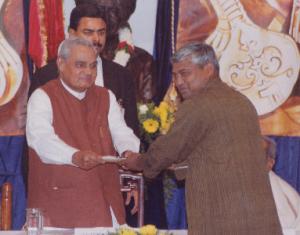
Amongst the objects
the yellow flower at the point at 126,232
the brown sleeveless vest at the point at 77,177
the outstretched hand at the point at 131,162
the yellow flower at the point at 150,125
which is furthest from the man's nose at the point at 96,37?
the yellow flower at the point at 126,232

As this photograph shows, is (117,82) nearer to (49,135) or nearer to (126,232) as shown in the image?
(49,135)

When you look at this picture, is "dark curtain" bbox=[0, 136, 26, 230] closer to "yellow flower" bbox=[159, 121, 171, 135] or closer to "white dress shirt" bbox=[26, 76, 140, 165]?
"yellow flower" bbox=[159, 121, 171, 135]

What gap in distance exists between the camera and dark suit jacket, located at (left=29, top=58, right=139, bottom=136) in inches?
212

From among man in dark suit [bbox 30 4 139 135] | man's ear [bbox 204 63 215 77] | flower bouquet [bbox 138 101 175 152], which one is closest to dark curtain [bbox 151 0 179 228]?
man in dark suit [bbox 30 4 139 135]

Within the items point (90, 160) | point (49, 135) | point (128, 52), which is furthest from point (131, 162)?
point (128, 52)

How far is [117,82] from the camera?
5.60 m

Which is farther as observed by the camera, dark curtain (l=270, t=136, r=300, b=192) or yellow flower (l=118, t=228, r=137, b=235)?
dark curtain (l=270, t=136, r=300, b=192)

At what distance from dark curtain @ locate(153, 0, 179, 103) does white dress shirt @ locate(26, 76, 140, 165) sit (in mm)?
1814

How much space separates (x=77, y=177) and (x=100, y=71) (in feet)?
4.24

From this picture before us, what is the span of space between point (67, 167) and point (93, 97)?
1.60ft

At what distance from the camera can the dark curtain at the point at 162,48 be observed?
257 inches

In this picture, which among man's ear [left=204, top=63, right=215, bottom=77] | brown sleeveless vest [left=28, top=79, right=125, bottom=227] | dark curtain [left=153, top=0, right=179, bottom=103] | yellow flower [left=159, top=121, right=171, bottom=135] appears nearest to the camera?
man's ear [left=204, top=63, right=215, bottom=77]

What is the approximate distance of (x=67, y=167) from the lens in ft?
14.6

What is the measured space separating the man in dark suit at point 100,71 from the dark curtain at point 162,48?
0.70 m
